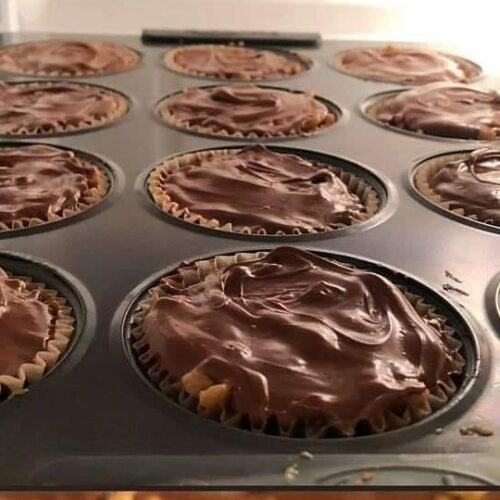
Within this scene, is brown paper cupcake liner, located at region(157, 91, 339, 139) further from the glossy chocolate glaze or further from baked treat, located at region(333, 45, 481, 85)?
the glossy chocolate glaze

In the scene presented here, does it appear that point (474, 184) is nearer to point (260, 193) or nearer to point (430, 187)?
point (430, 187)

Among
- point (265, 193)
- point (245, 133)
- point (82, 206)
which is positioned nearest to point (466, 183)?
point (265, 193)

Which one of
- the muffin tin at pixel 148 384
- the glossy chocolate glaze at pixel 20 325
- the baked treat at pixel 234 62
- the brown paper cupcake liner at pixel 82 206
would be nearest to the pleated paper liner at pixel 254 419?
the muffin tin at pixel 148 384

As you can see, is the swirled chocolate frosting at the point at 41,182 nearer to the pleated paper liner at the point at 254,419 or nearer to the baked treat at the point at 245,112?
the baked treat at the point at 245,112

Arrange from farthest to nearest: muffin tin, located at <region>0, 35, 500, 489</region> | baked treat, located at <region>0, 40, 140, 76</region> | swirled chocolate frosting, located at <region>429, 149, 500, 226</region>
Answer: baked treat, located at <region>0, 40, 140, 76</region>, swirled chocolate frosting, located at <region>429, 149, 500, 226</region>, muffin tin, located at <region>0, 35, 500, 489</region>

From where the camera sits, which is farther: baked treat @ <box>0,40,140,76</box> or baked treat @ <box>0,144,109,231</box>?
baked treat @ <box>0,40,140,76</box>

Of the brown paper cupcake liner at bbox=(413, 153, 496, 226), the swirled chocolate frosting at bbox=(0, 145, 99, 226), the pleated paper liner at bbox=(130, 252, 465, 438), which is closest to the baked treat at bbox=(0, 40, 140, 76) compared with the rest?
the swirled chocolate frosting at bbox=(0, 145, 99, 226)
